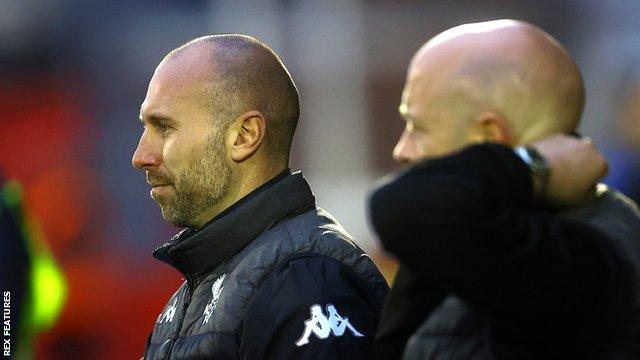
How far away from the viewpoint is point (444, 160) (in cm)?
163

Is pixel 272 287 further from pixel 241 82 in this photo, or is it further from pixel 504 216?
pixel 504 216

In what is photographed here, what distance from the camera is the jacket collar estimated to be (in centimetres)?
275

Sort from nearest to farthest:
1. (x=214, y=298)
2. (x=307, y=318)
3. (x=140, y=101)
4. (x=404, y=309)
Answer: (x=404, y=309) → (x=307, y=318) → (x=214, y=298) → (x=140, y=101)

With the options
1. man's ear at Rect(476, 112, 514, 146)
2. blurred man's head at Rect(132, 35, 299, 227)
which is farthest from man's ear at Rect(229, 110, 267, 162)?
man's ear at Rect(476, 112, 514, 146)

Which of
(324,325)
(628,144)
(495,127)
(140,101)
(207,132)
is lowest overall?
(628,144)

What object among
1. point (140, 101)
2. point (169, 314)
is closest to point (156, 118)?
point (169, 314)

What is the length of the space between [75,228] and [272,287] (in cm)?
328

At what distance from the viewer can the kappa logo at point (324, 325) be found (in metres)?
2.43

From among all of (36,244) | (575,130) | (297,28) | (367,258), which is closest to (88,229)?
(36,244)

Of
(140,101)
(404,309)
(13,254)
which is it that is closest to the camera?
(404,309)

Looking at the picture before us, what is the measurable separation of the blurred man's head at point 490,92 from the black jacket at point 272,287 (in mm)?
732

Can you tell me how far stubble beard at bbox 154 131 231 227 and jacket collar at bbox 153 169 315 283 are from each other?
51 mm

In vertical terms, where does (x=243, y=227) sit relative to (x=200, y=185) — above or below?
below

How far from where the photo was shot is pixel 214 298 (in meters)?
2.63
